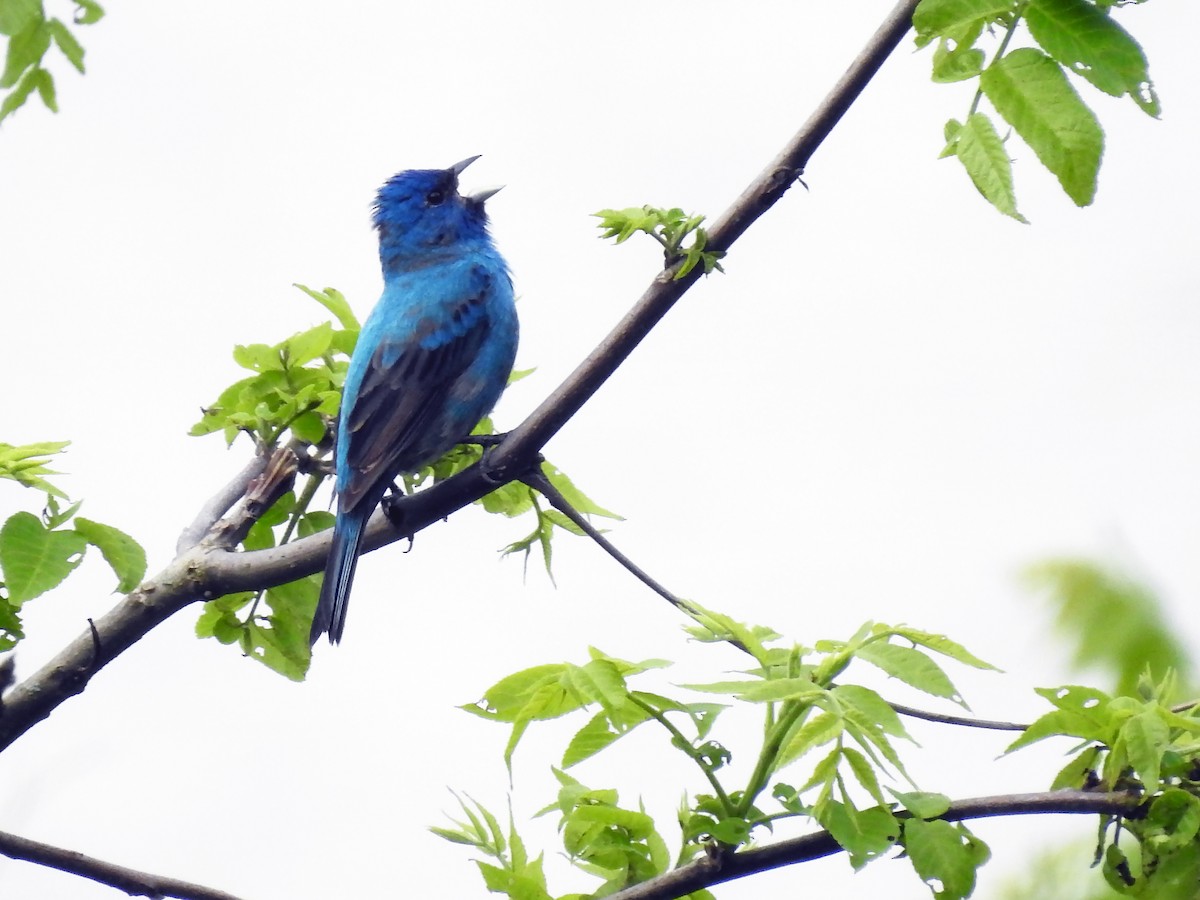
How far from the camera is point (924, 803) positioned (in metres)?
2.36

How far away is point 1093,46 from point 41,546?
2.37 meters

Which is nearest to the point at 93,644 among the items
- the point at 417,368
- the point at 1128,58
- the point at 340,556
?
the point at 340,556

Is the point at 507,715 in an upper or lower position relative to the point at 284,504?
lower

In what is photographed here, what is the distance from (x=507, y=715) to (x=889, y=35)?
157 centimetres

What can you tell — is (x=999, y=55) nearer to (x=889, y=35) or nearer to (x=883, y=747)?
(x=889, y=35)

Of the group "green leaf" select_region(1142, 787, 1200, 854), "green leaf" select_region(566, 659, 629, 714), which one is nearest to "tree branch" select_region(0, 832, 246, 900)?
"green leaf" select_region(566, 659, 629, 714)

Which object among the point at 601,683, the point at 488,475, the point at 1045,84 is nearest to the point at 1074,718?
the point at 601,683

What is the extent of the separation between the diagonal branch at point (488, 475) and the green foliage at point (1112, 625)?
2129 millimetres

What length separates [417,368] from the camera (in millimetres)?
6434

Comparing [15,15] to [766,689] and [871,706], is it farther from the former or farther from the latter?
[871,706]

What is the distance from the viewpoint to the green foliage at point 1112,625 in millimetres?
4395

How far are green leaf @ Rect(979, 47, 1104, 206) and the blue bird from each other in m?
2.22

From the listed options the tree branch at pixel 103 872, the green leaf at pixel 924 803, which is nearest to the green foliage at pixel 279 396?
the tree branch at pixel 103 872

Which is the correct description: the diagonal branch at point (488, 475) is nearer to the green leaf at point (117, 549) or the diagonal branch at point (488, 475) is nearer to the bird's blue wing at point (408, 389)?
the green leaf at point (117, 549)
